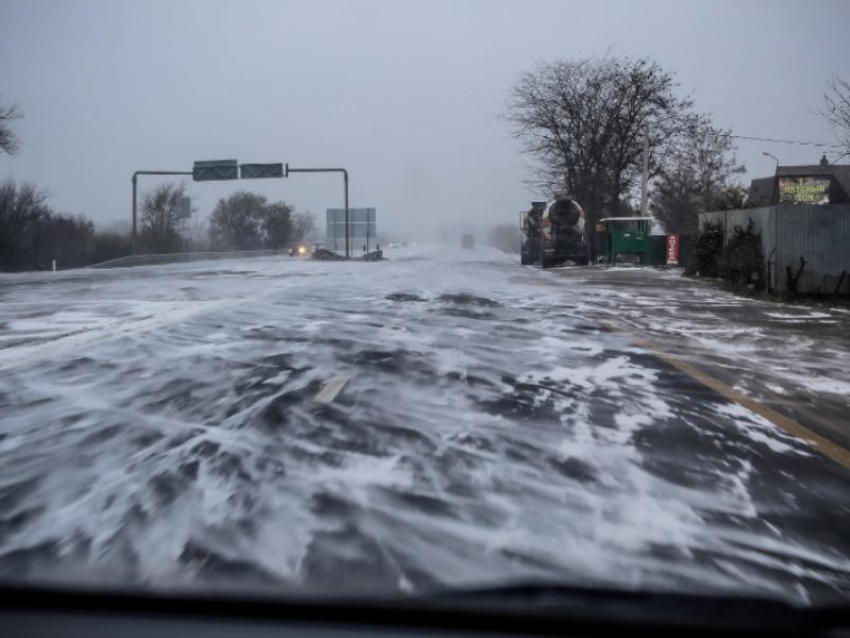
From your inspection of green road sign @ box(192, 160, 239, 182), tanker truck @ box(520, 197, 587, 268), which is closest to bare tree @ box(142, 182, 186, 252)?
green road sign @ box(192, 160, 239, 182)

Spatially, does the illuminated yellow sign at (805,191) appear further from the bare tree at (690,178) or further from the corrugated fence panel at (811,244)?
the corrugated fence panel at (811,244)

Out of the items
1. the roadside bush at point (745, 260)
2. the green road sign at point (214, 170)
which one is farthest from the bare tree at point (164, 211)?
the roadside bush at point (745, 260)

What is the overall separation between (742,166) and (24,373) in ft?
174

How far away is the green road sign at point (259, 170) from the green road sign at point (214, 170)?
820mm

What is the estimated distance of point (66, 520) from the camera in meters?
3.66

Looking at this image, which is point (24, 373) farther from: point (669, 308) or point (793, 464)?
point (669, 308)

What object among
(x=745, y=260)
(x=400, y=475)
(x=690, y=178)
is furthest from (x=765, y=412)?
(x=690, y=178)

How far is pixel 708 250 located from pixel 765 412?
19321 mm

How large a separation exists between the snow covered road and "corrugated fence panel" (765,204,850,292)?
30.6 feet

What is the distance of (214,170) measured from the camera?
180 feet

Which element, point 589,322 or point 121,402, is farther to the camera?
point 589,322

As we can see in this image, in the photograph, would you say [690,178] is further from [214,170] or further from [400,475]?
[400,475]

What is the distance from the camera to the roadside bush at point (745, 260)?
18.3m

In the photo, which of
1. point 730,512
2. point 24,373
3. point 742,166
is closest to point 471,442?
point 730,512
